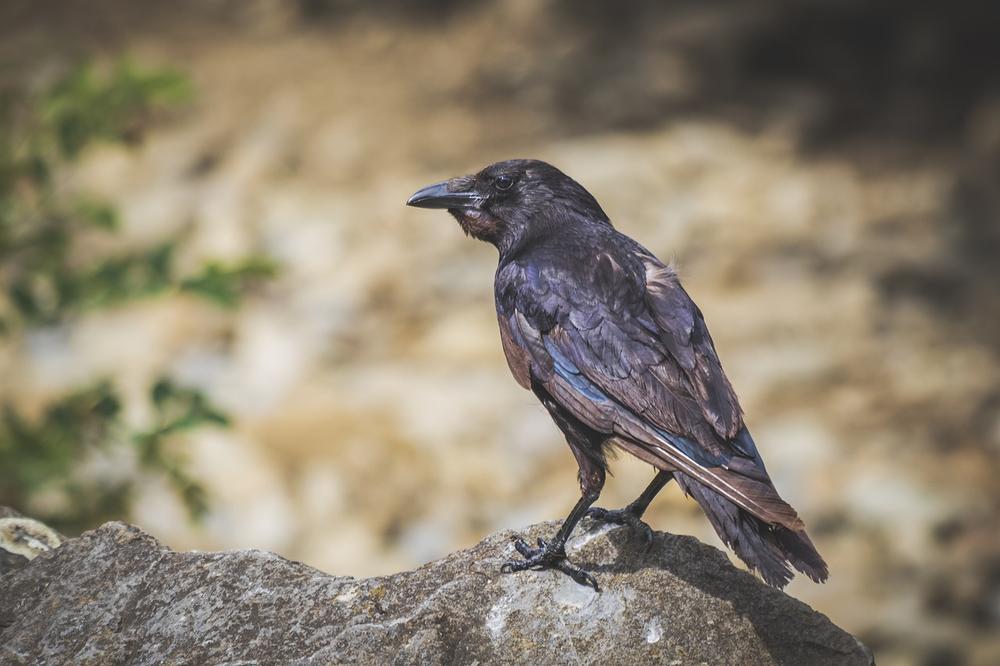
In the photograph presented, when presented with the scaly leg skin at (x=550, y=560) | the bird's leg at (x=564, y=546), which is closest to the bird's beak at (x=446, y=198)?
the bird's leg at (x=564, y=546)

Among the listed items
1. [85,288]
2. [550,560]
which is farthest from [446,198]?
[85,288]

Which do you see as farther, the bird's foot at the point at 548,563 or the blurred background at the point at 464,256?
the blurred background at the point at 464,256

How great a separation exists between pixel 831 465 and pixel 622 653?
17.5 ft

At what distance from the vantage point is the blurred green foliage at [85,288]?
17.4 ft

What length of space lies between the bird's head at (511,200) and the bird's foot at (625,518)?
39.4 inches

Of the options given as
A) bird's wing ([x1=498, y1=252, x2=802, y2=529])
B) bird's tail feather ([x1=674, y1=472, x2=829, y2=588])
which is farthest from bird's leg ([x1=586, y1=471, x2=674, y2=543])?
bird's tail feather ([x1=674, y1=472, x2=829, y2=588])

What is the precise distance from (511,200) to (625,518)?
1242mm

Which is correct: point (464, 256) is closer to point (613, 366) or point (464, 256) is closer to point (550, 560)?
point (613, 366)

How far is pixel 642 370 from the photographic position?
12.8 ft

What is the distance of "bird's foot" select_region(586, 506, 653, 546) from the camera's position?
4074 millimetres

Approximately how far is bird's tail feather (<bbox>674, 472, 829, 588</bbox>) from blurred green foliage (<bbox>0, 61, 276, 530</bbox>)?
7.66 feet

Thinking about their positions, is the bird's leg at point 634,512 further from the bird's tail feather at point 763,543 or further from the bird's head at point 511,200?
the bird's head at point 511,200

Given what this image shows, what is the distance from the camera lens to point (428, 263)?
10016 mm

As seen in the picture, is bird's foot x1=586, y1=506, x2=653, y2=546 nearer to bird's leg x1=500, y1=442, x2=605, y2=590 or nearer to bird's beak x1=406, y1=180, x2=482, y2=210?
bird's leg x1=500, y1=442, x2=605, y2=590
